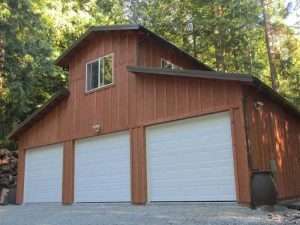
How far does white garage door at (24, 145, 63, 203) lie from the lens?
45.7 feet

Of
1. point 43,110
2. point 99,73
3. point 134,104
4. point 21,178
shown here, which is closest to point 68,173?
point 43,110

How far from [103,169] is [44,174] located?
136 inches

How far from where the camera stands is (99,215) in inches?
363

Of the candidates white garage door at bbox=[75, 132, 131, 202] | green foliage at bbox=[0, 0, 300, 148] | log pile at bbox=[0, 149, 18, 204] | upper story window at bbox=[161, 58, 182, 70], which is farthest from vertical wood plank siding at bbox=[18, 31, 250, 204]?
green foliage at bbox=[0, 0, 300, 148]

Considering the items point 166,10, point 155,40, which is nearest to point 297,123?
point 155,40

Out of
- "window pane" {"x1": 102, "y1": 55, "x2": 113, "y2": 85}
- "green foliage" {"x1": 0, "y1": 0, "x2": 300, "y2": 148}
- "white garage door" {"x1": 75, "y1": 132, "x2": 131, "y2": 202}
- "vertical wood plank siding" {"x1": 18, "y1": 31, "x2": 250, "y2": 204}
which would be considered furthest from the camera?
"green foliage" {"x1": 0, "y1": 0, "x2": 300, "y2": 148}

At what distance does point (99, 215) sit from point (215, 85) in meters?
4.39

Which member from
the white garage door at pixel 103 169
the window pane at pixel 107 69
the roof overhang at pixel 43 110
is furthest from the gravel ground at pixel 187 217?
the roof overhang at pixel 43 110

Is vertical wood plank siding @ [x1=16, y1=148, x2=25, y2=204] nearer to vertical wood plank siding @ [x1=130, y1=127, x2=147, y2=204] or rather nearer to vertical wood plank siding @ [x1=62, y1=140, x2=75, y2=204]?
vertical wood plank siding @ [x1=62, y1=140, x2=75, y2=204]

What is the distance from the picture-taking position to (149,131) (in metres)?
11.1

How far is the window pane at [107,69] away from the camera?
12.6 meters

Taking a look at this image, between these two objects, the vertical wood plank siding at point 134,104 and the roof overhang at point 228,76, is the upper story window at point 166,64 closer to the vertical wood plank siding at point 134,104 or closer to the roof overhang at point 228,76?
the vertical wood plank siding at point 134,104

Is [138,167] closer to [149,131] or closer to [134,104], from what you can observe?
[149,131]

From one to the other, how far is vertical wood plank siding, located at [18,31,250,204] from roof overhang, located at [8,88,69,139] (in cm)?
20
